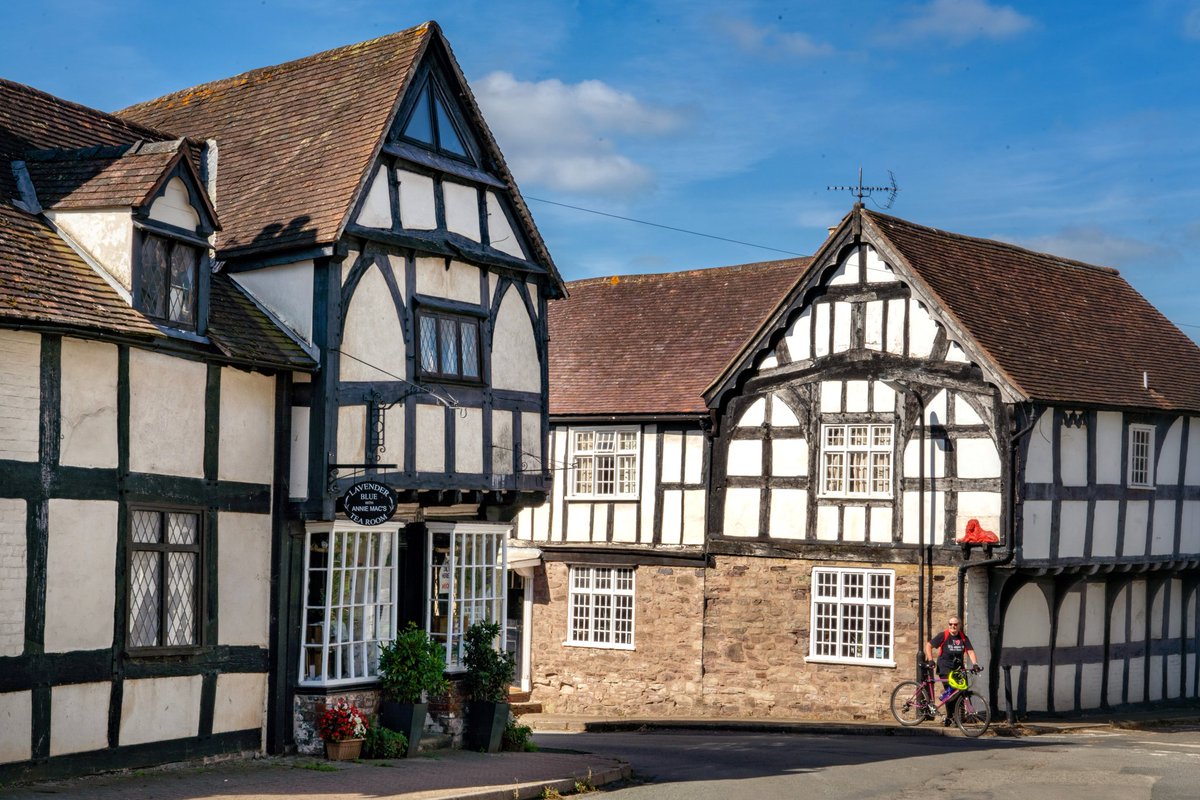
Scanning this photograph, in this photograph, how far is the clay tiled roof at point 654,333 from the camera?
3144 cm

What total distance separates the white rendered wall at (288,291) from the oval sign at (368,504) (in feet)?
6.36

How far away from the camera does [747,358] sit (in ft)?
95.9

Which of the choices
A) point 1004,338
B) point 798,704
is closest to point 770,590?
point 798,704

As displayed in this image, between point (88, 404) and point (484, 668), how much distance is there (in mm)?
6935

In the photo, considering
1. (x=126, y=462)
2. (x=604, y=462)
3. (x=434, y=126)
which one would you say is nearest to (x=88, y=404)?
(x=126, y=462)

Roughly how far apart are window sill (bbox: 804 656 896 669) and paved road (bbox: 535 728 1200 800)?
2.83 m

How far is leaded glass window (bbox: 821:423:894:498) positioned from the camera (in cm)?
2791

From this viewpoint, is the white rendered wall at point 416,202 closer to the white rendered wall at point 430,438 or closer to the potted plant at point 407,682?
the white rendered wall at point 430,438

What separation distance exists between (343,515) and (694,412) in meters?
13.4

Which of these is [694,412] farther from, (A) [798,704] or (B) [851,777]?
(B) [851,777]

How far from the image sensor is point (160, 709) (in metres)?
15.8

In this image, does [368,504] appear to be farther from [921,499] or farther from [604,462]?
[604,462]

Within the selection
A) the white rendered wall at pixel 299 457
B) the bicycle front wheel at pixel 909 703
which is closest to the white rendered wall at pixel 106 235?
the white rendered wall at pixel 299 457

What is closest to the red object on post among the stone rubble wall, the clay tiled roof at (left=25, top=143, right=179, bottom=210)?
the stone rubble wall
